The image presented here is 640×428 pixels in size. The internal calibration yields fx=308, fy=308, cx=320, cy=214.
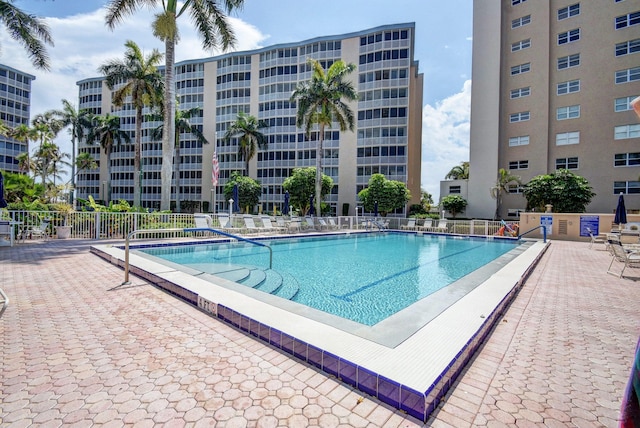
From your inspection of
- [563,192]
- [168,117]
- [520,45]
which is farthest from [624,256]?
[520,45]

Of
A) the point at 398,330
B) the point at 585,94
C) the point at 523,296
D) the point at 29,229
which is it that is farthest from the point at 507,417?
the point at 585,94

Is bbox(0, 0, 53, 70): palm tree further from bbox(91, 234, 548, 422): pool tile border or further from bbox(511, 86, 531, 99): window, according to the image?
bbox(511, 86, 531, 99): window

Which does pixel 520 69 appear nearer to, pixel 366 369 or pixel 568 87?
pixel 568 87

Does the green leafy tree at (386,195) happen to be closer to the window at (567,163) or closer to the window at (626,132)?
the window at (567,163)

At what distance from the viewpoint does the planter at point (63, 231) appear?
12461 millimetres

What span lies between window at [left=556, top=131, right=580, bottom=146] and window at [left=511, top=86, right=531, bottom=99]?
5177 millimetres

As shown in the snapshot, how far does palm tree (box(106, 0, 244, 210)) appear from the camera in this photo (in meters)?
15.3

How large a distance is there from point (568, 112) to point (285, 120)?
30.7 m

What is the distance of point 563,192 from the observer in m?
23.2

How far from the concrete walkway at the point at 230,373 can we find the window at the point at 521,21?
36865 millimetres

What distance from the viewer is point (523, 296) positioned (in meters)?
5.63

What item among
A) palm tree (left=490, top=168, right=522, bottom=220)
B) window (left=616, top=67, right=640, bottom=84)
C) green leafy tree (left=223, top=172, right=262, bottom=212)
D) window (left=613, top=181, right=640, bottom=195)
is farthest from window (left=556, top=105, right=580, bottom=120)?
green leafy tree (left=223, top=172, right=262, bottom=212)

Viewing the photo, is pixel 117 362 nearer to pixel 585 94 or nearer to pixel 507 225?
pixel 507 225

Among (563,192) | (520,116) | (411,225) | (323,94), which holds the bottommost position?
(411,225)
